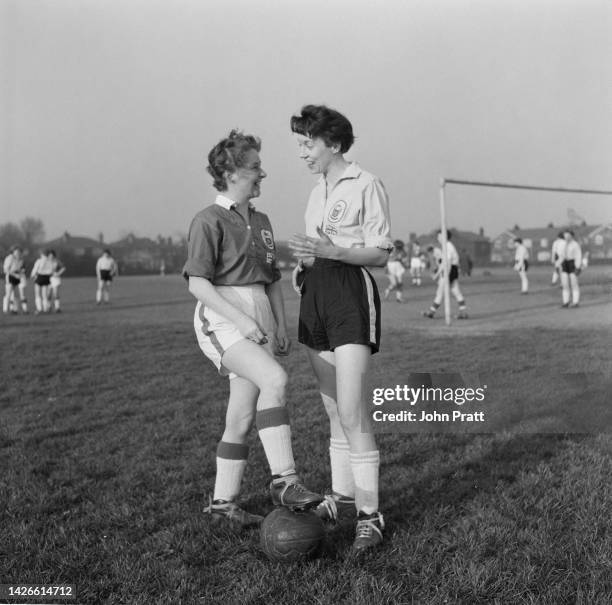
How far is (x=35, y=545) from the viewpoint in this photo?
3039 mm

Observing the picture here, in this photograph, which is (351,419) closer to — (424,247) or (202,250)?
(202,250)

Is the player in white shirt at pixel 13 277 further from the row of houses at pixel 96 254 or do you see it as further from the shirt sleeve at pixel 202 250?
the shirt sleeve at pixel 202 250

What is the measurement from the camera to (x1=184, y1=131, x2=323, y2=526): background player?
2.96m

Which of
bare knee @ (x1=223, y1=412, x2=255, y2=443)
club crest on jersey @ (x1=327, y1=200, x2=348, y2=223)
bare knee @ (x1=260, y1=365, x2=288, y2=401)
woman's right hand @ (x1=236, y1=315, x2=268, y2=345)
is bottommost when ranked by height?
bare knee @ (x1=223, y1=412, x2=255, y2=443)

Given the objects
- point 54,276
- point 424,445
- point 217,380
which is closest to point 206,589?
point 424,445

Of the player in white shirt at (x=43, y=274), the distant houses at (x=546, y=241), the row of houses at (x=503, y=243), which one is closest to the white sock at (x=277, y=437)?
the distant houses at (x=546, y=241)

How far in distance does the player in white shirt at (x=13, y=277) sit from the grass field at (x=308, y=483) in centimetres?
802

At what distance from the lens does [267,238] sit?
333 cm

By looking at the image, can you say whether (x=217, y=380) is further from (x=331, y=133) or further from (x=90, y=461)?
(x=331, y=133)

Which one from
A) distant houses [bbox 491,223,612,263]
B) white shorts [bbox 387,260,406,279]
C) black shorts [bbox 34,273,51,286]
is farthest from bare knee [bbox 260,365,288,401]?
white shorts [bbox 387,260,406,279]

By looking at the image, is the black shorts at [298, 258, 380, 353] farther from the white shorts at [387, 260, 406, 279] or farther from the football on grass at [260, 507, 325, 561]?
the white shorts at [387, 260, 406, 279]

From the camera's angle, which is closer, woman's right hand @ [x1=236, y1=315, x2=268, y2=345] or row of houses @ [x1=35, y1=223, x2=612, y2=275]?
woman's right hand @ [x1=236, y1=315, x2=268, y2=345]

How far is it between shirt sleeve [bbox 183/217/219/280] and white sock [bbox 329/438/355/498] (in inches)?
43.0

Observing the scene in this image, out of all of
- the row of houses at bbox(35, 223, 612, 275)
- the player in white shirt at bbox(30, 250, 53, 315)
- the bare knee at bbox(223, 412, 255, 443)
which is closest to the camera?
the bare knee at bbox(223, 412, 255, 443)
